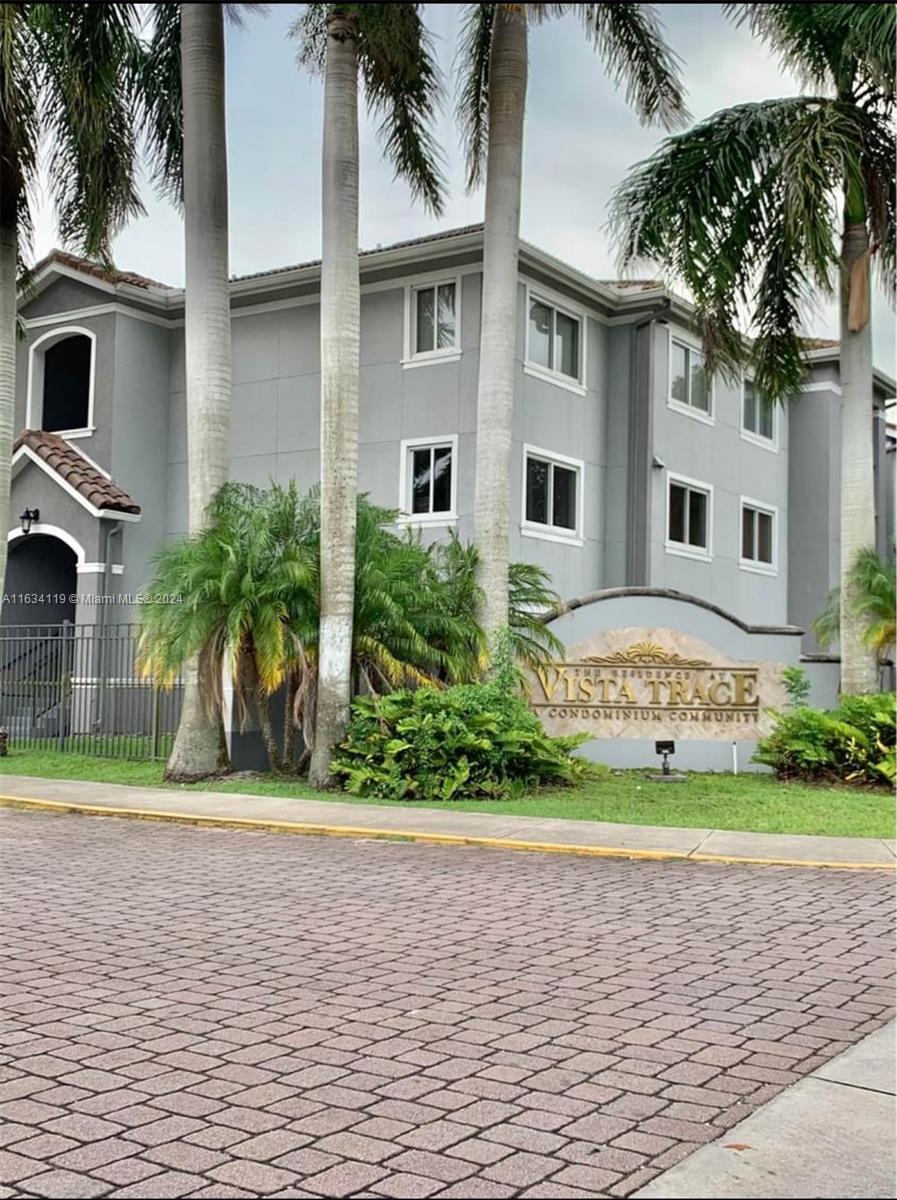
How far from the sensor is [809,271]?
1888 cm

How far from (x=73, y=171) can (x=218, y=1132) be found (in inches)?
733

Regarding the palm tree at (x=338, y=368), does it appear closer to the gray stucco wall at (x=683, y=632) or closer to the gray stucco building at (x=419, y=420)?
the gray stucco wall at (x=683, y=632)

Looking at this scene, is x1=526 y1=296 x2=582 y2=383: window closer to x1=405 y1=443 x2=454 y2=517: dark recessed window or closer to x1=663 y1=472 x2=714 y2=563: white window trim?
x1=405 y1=443 x2=454 y2=517: dark recessed window

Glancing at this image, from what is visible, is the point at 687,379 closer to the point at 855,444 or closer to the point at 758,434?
the point at 758,434

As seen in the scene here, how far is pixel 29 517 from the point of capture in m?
25.1

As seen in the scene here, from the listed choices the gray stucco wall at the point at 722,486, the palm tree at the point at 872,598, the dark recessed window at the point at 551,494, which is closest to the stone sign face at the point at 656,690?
the palm tree at the point at 872,598

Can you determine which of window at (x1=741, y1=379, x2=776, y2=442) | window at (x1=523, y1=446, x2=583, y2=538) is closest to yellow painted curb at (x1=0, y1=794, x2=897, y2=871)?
window at (x1=523, y1=446, x2=583, y2=538)

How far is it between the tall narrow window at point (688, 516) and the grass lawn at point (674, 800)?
28.1 ft

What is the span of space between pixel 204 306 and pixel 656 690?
8.78 metres

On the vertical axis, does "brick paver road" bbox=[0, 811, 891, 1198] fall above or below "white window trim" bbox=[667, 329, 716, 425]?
below

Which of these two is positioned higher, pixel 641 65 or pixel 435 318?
Result: pixel 435 318

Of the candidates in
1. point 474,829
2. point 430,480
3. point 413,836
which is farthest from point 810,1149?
point 430,480

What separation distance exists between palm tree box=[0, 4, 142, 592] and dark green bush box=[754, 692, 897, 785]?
12.2 metres

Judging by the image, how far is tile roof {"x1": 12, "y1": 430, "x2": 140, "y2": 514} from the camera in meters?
24.2
